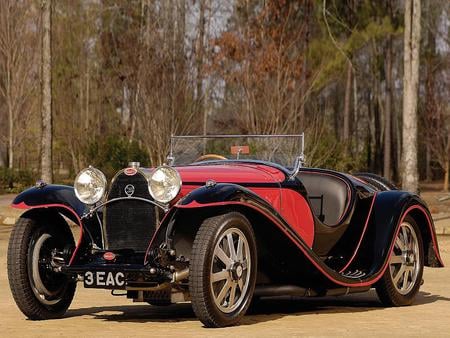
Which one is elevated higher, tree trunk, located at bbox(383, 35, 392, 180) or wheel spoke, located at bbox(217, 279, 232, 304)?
tree trunk, located at bbox(383, 35, 392, 180)

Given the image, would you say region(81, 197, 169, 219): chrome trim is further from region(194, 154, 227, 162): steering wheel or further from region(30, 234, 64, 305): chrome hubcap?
region(194, 154, 227, 162): steering wheel

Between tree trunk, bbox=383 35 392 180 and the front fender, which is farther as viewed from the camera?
tree trunk, bbox=383 35 392 180

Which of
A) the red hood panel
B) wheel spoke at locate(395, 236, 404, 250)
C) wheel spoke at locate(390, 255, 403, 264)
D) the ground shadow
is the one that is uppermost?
the red hood panel

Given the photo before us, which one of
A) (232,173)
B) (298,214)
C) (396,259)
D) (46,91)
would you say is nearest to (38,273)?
(232,173)

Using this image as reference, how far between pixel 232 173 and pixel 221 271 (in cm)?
110

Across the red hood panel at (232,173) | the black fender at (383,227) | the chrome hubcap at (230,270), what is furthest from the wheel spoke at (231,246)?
the black fender at (383,227)

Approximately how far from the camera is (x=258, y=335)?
7293 millimetres

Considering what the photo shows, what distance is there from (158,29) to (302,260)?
26739 millimetres

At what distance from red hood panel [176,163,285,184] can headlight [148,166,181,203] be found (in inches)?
17.3

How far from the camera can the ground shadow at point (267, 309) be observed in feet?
28.1

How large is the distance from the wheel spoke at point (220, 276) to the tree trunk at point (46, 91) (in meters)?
18.4

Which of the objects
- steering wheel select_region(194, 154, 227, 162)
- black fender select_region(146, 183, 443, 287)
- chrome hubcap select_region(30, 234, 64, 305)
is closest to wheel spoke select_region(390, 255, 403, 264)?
black fender select_region(146, 183, 443, 287)

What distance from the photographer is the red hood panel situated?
8469 mm

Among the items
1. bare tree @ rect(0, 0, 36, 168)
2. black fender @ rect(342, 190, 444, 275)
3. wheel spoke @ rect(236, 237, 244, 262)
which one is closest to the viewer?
wheel spoke @ rect(236, 237, 244, 262)
